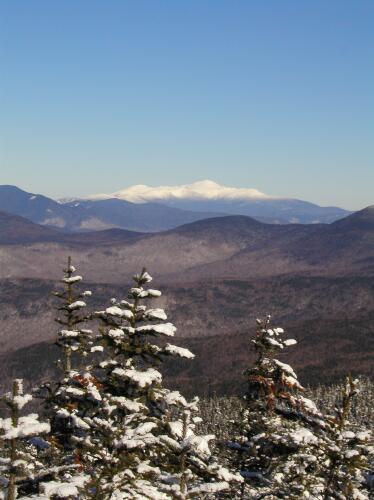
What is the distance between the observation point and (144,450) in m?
15.5

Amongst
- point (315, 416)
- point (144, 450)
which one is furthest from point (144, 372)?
point (315, 416)

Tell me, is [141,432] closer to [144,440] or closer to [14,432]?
[144,440]

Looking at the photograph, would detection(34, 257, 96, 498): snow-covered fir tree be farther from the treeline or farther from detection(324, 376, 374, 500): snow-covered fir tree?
detection(324, 376, 374, 500): snow-covered fir tree

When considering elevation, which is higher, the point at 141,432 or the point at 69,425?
the point at 141,432

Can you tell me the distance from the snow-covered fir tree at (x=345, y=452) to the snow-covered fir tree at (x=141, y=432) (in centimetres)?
324

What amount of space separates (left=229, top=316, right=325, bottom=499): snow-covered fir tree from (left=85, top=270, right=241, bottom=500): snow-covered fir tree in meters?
2.67

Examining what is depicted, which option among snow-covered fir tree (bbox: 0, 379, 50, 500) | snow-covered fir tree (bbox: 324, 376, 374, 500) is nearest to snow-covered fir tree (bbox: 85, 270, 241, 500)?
snow-covered fir tree (bbox: 0, 379, 50, 500)

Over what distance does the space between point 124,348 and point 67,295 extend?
34.6 ft

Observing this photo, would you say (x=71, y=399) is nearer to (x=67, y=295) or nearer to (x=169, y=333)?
Answer: (x=169, y=333)

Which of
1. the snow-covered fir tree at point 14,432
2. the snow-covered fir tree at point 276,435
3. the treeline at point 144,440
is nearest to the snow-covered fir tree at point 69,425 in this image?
the treeline at point 144,440

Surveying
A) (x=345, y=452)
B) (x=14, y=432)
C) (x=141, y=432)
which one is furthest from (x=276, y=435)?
(x=14, y=432)

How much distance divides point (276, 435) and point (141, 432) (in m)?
5.05

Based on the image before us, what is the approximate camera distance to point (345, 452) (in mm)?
15625

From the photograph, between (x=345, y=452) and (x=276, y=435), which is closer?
(x=345, y=452)
